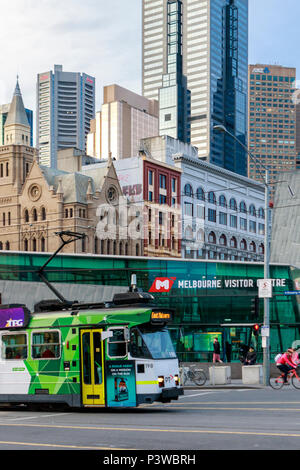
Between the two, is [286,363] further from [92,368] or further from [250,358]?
[92,368]

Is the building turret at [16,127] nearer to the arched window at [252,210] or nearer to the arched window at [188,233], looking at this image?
the arched window at [188,233]

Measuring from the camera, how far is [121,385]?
20594 mm

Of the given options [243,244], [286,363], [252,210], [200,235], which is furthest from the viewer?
[252,210]

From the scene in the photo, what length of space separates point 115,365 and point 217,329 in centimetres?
2535

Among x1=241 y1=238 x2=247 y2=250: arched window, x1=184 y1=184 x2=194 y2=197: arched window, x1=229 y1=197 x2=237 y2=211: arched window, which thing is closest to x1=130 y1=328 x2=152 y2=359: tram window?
x1=184 y1=184 x2=194 y2=197: arched window

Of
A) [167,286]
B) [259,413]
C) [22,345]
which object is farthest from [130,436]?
[167,286]

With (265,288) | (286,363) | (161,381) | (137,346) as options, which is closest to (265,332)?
(265,288)

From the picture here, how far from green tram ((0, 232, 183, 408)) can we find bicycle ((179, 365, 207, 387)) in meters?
13.8

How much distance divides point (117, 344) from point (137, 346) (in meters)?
0.56

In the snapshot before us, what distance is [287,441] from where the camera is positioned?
12977 mm

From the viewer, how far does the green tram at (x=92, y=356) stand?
2062cm

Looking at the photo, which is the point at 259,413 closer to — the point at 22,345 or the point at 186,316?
the point at 22,345

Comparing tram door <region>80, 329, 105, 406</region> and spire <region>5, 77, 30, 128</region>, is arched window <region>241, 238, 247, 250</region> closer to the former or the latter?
spire <region>5, 77, 30, 128</region>

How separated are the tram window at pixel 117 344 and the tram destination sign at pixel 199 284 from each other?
26259mm
